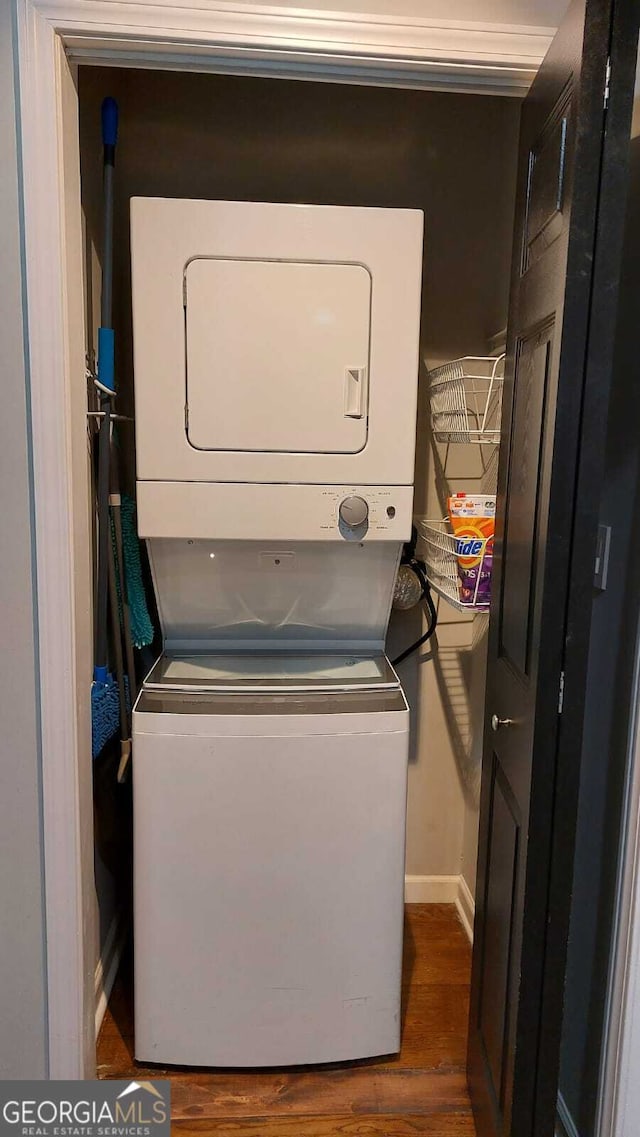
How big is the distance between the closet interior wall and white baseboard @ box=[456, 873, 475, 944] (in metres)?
0.18

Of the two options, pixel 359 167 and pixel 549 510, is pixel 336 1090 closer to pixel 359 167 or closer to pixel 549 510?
pixel 549 510

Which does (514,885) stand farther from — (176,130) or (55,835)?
(176,130)

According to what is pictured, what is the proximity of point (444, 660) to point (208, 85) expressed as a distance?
1644 millimetres

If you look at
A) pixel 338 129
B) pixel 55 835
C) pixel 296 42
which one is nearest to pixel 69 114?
pixel 296 42

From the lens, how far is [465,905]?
218 cm

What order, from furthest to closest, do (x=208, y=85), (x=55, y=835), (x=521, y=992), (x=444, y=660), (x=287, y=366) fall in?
(x=444, y=660) → (x=208, y=85) → (x=287, y=366) → (x=55, y=835) → (x=521, y=992)

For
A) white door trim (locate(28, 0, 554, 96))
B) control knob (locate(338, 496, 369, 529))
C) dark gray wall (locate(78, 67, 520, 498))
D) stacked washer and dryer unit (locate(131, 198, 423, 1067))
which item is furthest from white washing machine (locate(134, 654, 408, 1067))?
white door trim (locate(28, 0, 554, 96))

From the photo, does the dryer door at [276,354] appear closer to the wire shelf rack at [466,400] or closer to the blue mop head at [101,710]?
the wire shelf rack at [466,400]

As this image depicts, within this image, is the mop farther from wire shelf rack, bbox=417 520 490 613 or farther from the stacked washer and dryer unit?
wire shelf rack, bbox=417 520 490 613

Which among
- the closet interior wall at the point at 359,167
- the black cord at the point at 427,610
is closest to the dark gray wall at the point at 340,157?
the closet interior wall at the point at 359,167

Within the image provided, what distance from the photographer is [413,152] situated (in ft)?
6.42

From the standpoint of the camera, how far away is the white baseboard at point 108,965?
1757 millimetres

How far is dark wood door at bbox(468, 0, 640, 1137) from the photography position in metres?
0.98

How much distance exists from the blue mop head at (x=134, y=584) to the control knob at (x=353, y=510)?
21.2 inches
